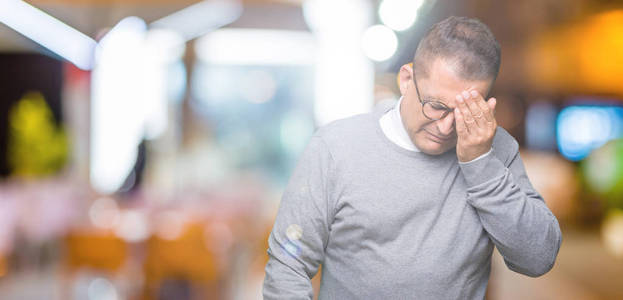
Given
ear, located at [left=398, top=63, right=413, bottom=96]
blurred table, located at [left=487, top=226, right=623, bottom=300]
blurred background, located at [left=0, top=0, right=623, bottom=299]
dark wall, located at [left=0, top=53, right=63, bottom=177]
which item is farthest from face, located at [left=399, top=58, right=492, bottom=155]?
dark wall, located at [left=0, top=53, right=63, bottom=177]

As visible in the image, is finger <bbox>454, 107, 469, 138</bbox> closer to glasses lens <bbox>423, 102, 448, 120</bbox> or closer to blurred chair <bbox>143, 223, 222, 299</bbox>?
glasses lens <bbox>423, 102, 448, 120</bbox>

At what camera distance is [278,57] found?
7.86ft

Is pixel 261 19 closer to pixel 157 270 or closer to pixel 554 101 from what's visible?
pixel 157 270

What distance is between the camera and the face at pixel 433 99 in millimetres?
1046

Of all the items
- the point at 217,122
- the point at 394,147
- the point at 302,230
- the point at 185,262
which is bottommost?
the point at 185,262

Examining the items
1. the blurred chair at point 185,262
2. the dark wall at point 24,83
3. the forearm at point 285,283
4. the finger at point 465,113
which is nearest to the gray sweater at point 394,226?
the forearm at point 285,283

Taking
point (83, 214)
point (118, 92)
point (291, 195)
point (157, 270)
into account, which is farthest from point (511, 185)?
point (83, 214)

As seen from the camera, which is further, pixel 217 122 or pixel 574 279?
pixel 574 279

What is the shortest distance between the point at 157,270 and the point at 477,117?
355cm

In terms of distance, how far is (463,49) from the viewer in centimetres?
105

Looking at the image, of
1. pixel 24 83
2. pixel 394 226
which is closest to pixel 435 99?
pixel 394 226

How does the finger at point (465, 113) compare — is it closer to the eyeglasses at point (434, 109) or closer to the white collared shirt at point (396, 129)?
the eyeglasses at point (434, 109)

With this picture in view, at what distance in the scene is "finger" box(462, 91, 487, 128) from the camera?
1.03m

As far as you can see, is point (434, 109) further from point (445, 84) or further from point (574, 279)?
point (574, 279)
